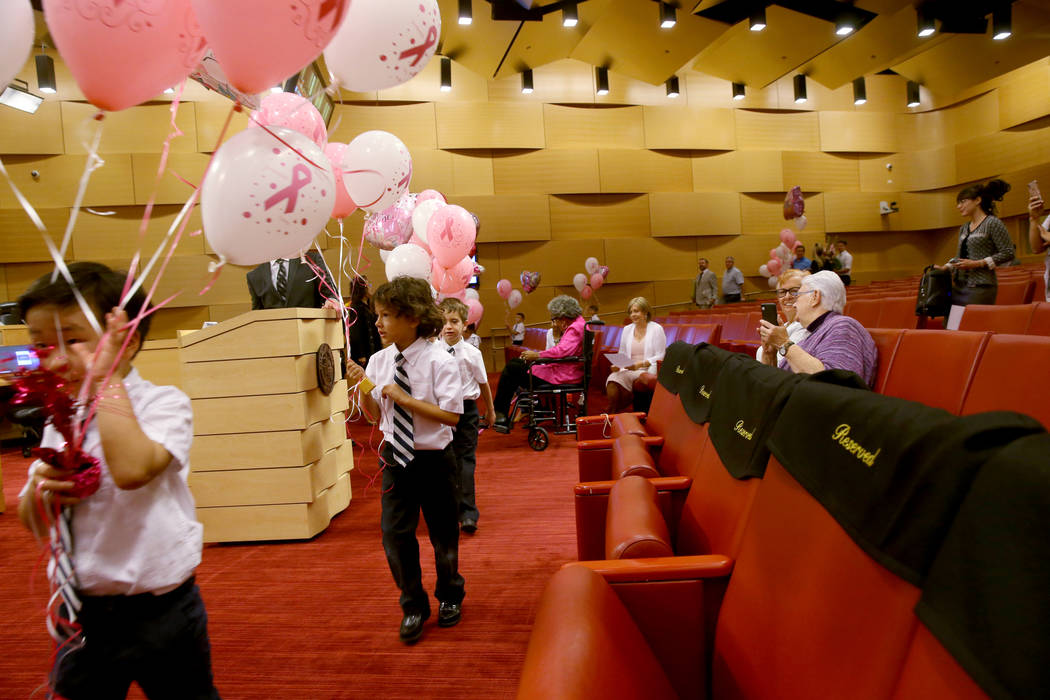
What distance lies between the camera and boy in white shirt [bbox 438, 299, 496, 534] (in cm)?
293

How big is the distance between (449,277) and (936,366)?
2.93 metres

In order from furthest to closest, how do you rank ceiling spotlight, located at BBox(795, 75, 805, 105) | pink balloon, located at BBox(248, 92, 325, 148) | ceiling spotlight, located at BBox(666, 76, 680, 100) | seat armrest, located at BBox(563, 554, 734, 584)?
ceiling spotlight, located at BBox(795, 75, 805, 105) < ceiling spotlight, located at BBox(666, 76, 680, 100) < pink balloon, located at BBox(248, 92, 325, 148) < seat armrest, located at BBox(563, 554, 734, 584)

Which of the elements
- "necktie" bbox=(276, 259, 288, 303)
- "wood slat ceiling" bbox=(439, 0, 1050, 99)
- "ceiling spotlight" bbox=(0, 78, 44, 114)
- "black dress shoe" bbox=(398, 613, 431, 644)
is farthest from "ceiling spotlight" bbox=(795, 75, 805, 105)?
"black dress shoe" bbox=(398, 613, 431, 644)

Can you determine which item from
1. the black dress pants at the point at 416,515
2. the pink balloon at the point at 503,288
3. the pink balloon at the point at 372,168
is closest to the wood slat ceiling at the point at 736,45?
the pink balloon at the point at 503,288

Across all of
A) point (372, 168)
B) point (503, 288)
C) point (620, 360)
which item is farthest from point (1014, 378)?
point (503, 288)

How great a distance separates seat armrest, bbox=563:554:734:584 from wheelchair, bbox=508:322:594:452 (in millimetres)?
3578

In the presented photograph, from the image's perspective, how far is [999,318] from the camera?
2.48 metres

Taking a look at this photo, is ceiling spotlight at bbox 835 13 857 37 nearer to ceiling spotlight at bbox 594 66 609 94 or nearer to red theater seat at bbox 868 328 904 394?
ceiling spotlight at bbox 594 66 609 94

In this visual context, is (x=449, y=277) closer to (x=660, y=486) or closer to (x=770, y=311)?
(x=770, y=311)

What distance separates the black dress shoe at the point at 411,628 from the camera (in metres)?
1.98

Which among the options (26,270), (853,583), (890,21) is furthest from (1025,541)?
(26,270)

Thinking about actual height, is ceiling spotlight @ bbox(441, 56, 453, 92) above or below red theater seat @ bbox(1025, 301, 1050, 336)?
above

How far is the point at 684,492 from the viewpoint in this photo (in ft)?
5.55

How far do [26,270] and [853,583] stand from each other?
10.7 m
